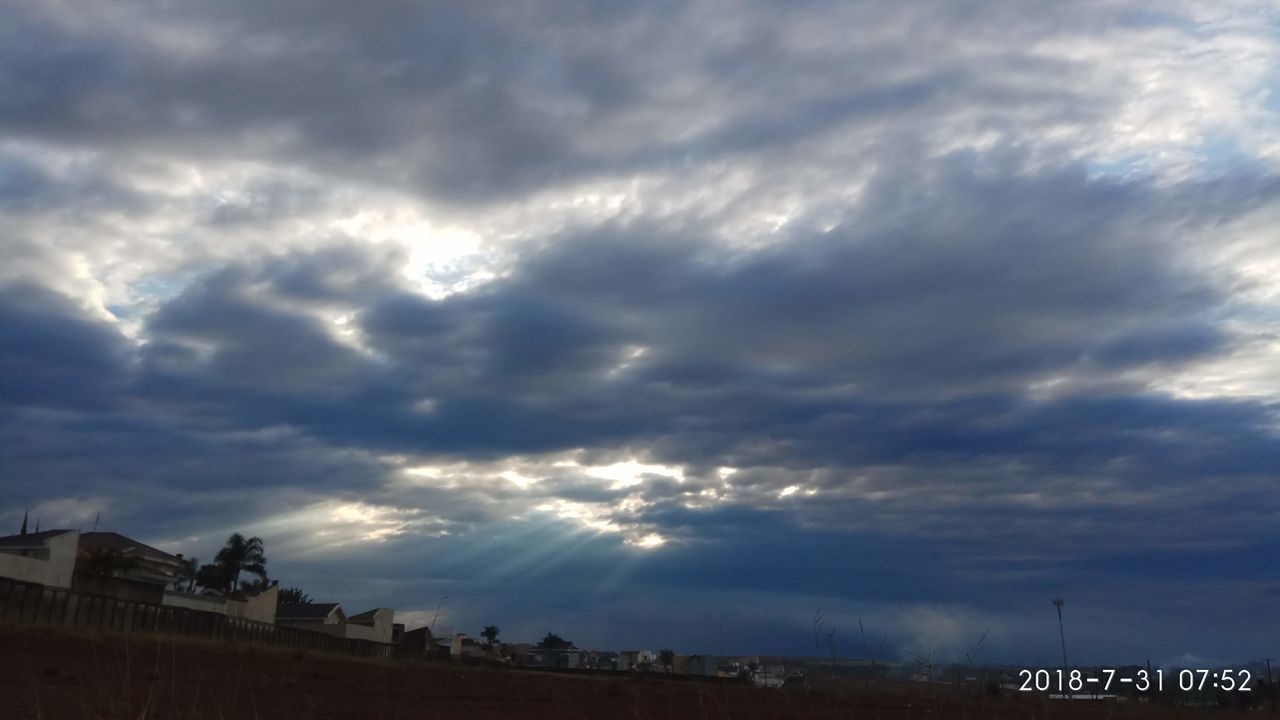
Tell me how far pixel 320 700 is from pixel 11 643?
17034mm

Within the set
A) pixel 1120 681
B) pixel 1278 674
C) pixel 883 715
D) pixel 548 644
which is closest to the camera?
pixel 883 715

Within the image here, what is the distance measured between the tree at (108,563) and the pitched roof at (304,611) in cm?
1629

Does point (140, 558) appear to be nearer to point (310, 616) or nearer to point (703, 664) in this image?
point (310, 616)

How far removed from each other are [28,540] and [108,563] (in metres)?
13.9

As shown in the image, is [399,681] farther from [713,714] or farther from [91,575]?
[91,575]

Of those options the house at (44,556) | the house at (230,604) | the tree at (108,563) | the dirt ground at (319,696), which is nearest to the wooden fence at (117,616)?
the dirt ground at (319,696)

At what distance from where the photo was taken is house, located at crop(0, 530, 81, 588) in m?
56.8

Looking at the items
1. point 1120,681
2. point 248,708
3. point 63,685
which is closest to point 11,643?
point 63,685

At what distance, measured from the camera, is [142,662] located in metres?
26.4

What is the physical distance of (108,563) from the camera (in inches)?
3046

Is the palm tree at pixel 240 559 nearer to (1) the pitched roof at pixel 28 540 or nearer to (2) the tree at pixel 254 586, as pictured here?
(2) the tree at pixel 254 586

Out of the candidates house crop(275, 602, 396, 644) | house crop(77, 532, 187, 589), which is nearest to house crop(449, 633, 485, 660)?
house crop(275, 602, 396, 644)

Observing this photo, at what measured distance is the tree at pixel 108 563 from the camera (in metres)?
75.9

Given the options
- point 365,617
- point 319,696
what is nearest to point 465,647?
point 365,617
